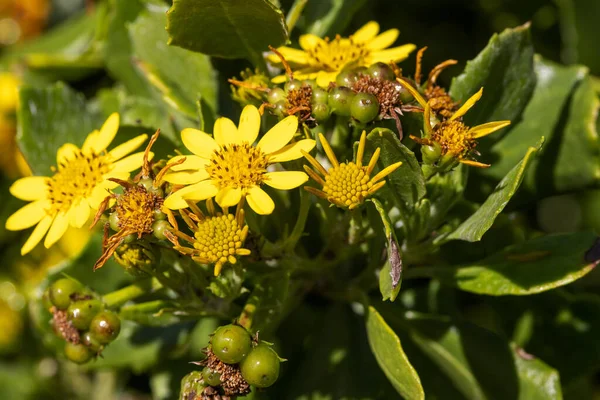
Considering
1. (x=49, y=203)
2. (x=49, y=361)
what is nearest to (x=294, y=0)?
(x=49, y=203)

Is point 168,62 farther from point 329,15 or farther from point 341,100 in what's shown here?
point 341,100

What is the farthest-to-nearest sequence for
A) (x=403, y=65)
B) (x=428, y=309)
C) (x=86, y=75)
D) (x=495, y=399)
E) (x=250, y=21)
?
(x=86, y=75), (x=403, y=65), (x=428, y=309), (x=495, y=399), (x=250, y=21)

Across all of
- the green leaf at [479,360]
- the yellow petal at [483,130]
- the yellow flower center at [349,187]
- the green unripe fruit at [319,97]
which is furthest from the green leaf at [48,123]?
the yellow petal at [483,130]

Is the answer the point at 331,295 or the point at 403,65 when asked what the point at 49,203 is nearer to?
the point at 331,295

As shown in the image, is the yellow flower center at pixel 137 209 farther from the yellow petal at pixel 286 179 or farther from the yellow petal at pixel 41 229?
the yellow petal at pixel 41 229

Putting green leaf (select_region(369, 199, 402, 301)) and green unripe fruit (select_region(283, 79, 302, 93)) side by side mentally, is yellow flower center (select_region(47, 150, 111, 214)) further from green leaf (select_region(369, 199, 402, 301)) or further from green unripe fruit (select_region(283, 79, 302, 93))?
green leaf (select_region(369, 199, 402, 301))

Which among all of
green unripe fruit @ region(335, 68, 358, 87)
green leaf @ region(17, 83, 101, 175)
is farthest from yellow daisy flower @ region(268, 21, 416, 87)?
green leaf @ region(17, 83, 101, 175)

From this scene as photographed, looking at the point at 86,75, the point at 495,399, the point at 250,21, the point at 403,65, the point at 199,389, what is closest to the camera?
the point at 199,389
